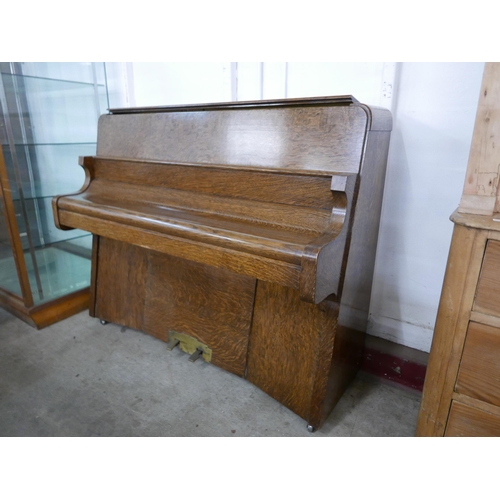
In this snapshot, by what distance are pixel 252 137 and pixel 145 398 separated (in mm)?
1239

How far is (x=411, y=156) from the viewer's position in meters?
1.59

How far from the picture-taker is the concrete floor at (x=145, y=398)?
4.92 ft

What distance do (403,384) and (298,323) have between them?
0.71 metres

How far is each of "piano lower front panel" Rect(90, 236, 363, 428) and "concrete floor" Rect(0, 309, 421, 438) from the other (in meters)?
0.08

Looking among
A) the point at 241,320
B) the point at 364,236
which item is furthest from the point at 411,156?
the point at 241,320

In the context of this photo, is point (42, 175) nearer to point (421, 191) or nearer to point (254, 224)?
point (254, 224)

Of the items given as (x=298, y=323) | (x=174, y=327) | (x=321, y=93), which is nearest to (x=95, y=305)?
(x=174, y=327)

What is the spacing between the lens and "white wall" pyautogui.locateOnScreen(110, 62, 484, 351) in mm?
1484

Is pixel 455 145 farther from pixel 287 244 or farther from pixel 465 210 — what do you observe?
pixel 287 244

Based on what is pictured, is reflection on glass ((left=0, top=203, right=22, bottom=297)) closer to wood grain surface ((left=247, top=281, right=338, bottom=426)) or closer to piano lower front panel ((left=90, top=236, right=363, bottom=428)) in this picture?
piano lower front panel ((left=90, top=236, right=363, bottom=428))

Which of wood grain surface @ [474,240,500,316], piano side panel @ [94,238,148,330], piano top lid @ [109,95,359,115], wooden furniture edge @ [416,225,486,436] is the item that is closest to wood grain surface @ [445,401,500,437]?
wooden furniture edge @ [416,225,486,436]

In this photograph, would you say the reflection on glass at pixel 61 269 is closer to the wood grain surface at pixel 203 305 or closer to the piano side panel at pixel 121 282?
the piano side panel at pixel 121 282

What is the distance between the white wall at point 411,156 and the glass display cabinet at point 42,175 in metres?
1.14

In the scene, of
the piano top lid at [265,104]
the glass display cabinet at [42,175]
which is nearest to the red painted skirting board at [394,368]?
the piano top lid at [265,104]
